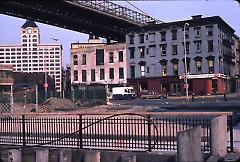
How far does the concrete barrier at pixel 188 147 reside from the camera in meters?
6.62

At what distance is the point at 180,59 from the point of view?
57.3 feet

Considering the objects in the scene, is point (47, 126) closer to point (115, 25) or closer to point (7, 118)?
point (7, 118)

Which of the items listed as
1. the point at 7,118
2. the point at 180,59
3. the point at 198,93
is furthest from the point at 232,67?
the point at 198,93

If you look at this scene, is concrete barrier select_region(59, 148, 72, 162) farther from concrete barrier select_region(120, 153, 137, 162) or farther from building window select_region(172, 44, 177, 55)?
building window select_region(172, 44, 177, 55)

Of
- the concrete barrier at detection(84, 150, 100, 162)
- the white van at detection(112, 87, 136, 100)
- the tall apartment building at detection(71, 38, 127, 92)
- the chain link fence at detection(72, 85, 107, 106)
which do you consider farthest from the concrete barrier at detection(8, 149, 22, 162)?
the white van at detection(112, 87, 136, 100)

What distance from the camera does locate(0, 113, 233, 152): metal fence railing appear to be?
9623mm

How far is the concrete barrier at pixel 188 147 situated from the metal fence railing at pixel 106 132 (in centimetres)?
196

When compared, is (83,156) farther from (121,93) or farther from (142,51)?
(121,93)

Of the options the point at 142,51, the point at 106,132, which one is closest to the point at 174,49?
the point at 142,51

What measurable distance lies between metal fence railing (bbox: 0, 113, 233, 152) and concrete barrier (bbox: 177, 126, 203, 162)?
1.96m

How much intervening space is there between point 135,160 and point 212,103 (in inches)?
899

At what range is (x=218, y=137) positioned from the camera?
812 cm

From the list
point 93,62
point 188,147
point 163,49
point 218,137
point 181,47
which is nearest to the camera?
point 188,147

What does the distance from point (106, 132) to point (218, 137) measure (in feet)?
13.0
